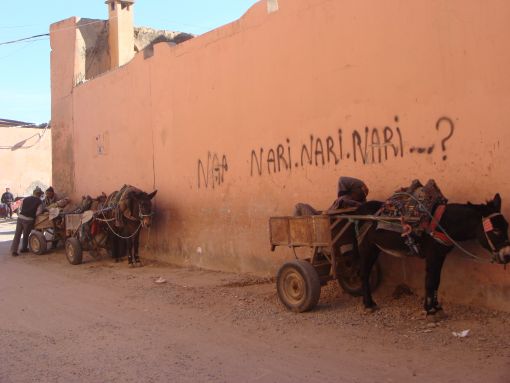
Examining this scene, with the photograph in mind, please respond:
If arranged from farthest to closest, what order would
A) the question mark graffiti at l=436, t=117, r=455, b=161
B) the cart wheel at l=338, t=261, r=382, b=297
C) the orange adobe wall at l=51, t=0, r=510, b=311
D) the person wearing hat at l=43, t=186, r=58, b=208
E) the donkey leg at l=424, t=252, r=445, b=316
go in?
the person wearing hat at l=43, t=186, r=58, b=208 → the cart wheel at l=338, t=261, r=382, b=297 → the question mark graffiti at l=436, t=117, r=455, b=161 → the orange adobe wall at l=51, t=0, r=510, b=311 → the donkey leg at l=424, t=252, r=445, b=316

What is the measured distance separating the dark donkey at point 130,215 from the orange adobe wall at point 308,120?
22.1 inches

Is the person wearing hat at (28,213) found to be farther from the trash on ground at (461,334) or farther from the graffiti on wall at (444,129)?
the trash on ground at (461,334)

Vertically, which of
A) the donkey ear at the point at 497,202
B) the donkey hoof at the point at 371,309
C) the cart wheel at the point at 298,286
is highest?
the donkey ear at the point at 497,202

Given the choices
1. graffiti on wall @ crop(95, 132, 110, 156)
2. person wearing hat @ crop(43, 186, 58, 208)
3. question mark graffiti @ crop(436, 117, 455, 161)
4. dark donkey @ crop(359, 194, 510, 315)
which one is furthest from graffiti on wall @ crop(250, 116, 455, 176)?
person wearing hat @ crop(43, 186, 58, 208)

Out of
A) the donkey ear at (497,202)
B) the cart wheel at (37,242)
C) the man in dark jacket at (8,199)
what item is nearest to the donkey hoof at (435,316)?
the donkey ear at (497,202)

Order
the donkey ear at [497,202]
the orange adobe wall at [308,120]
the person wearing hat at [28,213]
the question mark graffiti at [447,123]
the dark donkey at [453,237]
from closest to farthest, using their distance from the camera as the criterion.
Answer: the dark donkey at [453,237] → the donkey ear at [497,202] → the orange adobe wall at [308,120] → the question mark graffiti at [447,123] → the person wearing hat at [28,213]

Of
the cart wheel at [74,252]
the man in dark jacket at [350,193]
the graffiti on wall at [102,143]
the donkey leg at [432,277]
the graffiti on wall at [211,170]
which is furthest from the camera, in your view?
the graffiti on wall at [102,143]

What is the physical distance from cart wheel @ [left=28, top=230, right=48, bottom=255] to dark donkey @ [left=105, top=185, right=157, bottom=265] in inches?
116

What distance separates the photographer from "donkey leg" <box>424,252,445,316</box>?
5.34 m

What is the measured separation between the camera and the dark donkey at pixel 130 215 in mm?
10258

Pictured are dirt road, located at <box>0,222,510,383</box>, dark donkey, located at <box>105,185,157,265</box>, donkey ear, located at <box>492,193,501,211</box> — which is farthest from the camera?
dark donkey, located at <box>105,185,157,265</box>

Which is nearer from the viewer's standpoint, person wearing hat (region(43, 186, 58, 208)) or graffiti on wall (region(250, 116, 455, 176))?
graffiti on wall (region(250, 116, 455, 176))

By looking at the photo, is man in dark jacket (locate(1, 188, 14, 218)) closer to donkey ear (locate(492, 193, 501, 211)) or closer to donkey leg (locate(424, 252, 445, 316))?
donkey leg (locate(424, 252, 445, 316))

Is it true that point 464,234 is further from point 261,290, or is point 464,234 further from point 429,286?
point 261,290
